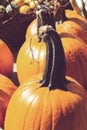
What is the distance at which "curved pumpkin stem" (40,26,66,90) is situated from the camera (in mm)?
1439

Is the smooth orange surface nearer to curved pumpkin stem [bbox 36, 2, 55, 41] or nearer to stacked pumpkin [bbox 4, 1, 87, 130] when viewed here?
stacked pumpkin [bbox 4, 1, 87, 130]

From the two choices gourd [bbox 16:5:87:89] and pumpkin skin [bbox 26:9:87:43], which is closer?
gourd [bbox 16:5:87:89]

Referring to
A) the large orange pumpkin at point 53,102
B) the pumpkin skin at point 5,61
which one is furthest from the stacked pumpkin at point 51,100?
the pumpkin skin at point 5,61

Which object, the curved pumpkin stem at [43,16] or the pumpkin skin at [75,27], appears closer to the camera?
the curved pumpkin stem at [43,16]

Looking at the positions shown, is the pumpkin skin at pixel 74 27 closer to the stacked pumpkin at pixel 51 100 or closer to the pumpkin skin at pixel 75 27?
the pumpkin skin at pixel 75 27

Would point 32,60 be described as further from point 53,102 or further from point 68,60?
point 53,102

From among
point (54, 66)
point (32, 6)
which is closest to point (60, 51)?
point (54, 66)

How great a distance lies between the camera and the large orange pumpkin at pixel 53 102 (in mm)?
1445

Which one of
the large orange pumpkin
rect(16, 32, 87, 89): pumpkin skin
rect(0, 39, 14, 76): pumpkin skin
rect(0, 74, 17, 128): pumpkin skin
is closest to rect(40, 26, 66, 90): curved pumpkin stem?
the large orange pumpkin

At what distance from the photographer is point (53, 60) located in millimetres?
1444

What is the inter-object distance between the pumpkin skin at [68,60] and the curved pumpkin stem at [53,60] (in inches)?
15.7

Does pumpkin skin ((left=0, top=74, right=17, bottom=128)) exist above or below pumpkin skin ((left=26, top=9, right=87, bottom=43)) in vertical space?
below

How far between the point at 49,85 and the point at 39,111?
3.6 inches

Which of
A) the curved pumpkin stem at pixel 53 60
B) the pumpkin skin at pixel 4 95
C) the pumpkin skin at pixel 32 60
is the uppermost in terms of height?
the curved pumpkin stem at pixel 53 60
